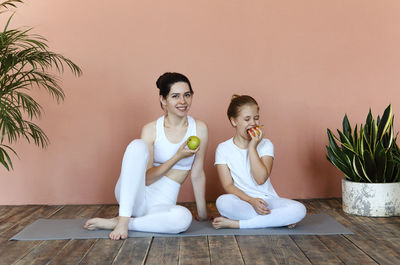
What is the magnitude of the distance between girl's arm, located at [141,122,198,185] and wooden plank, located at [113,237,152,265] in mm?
346

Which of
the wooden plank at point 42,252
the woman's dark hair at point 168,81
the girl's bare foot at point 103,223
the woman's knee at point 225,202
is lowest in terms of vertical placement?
the wooden plank at point 42,252

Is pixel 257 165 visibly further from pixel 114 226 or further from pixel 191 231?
pixel 114 226

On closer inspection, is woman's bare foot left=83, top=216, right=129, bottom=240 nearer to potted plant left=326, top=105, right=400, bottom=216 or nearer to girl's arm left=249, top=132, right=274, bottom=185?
girl's arm left=249, top=132, right=274, bottom=185

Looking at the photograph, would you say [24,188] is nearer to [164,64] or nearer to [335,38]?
[164,64]

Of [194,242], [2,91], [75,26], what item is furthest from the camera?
[75,26]

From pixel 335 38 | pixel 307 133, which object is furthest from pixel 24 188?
pixel 335 38

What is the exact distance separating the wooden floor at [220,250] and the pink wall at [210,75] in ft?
2.85

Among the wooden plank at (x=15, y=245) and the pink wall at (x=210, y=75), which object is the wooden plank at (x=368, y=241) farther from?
the wooden plank at (x=15, y=245)

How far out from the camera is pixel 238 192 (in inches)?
95.3

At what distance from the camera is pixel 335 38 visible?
3.26 m

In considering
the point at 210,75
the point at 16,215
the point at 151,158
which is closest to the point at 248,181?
the point at 151,158

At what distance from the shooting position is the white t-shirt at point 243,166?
2.49 m

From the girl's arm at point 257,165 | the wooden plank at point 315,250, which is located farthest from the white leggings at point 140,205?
the wooden plank at point 315,250

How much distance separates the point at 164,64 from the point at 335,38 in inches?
48.4
